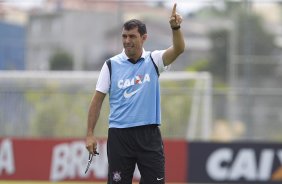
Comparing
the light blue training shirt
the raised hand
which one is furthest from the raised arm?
the light blue training shirt

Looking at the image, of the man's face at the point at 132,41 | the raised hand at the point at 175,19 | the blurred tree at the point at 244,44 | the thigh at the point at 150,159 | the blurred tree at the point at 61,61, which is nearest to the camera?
the raised hand at the point at 175,19

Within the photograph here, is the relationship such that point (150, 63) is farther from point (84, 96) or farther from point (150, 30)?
point (150, 30)

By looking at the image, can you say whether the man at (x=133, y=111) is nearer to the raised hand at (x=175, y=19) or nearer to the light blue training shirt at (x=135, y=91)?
the light blue training shirt at (x=135, y=91)

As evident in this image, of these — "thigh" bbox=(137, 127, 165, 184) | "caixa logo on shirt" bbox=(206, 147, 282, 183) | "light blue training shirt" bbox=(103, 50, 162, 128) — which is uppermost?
"light blue training shirt" bbox=(103, 50, 162, 128)

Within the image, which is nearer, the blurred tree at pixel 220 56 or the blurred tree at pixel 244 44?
the blurred tree at pixel 244 44

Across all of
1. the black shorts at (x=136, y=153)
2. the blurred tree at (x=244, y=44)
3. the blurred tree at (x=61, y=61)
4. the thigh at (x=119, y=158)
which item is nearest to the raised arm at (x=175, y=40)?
the black shorts at (x=136, y=153)

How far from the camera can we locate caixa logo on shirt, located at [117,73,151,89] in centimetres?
826

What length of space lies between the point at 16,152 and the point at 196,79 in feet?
16.9

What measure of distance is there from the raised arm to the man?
2 centimetres

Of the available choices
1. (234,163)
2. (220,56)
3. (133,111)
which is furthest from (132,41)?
(220,56)

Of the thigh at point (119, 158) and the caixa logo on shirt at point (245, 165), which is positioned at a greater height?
the thigh at point (119, 158)

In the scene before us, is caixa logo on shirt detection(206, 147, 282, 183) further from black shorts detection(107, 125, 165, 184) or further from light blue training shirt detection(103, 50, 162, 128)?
light blue training shirt detection(103, 50, 162, 128)

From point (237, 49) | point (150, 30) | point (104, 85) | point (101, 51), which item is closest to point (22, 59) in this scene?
point (101, 51)

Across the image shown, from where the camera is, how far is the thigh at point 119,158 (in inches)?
328
